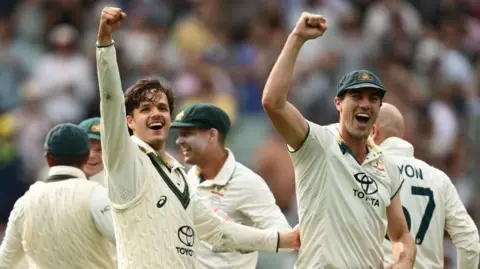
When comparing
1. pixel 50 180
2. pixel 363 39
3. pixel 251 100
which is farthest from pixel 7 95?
pixel 50 180

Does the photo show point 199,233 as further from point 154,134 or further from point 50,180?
point 50,180

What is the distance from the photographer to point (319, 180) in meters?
8.19

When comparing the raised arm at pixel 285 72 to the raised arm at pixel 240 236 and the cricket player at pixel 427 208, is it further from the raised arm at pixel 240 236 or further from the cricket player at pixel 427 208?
the cricket player at pixel 427 208

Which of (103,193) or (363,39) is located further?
(363,39)

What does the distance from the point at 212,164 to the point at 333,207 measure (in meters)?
2.11

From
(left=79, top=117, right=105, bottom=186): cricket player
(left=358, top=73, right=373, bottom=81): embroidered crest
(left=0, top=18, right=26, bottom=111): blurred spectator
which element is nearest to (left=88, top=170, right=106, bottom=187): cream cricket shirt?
(left=79, top=117, right=105, bottom=186): cricket player

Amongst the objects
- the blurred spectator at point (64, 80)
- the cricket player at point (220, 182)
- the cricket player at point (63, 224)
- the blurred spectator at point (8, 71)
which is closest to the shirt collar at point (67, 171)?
the cricket player at point (63, 224)

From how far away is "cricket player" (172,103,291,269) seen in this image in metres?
9.79

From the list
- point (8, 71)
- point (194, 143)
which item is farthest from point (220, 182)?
point (8, 71)

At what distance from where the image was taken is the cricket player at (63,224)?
29.7 feet

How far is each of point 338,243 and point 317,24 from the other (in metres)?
1.50

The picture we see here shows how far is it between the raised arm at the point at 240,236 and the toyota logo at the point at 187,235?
1.36ft

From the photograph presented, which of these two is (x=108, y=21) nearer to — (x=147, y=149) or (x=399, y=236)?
(x=147, y=149)

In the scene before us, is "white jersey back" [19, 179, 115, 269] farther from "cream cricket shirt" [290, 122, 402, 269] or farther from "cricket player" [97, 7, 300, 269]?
"cream cricket shirt" [290, 122, 402, 269]
